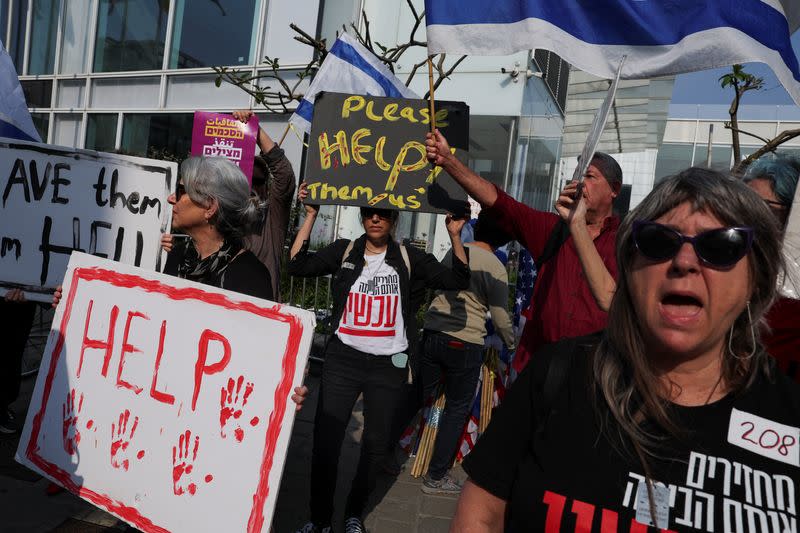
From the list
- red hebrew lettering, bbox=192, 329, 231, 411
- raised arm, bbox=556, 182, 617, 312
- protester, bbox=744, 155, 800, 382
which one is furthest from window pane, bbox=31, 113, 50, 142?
protester, bbox=744, 155, 800, 382

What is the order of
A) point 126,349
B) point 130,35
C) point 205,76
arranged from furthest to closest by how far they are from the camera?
point 130,35, point 205,76, point 126,349

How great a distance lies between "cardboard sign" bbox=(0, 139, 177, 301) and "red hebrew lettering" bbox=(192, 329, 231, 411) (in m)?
1.09

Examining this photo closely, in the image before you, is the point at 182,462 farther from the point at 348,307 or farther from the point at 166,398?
the point at 348,307

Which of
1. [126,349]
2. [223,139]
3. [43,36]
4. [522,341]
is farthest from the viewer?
[43,36]

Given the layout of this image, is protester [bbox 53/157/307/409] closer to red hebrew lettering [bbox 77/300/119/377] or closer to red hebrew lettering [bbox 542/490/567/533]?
red hebrew lettering [bbox 77/300/119/377]

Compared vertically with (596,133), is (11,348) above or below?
below

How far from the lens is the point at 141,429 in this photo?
2023 millimetres

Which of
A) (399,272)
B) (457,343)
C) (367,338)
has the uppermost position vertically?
(399,272)

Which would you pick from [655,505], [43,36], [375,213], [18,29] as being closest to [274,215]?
[375,213]

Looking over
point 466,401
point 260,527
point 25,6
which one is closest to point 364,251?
point 466,401

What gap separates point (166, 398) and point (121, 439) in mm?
227

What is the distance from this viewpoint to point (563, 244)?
258cm

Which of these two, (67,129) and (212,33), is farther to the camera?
(67,129)

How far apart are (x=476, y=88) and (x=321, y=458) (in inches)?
327
